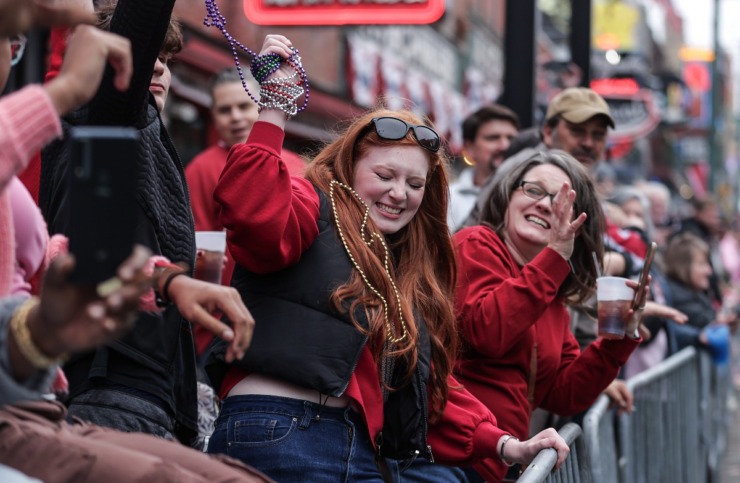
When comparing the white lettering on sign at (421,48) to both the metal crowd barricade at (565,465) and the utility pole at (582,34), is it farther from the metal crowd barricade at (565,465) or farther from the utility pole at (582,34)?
the metal crowd barricade at (565,465)

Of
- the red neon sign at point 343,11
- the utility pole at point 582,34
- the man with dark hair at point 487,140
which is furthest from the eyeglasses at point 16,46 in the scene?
the red neon sign at point 343,11

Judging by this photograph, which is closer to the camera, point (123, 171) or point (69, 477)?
point (123, 171)

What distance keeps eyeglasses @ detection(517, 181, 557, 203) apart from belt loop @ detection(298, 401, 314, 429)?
160 cm

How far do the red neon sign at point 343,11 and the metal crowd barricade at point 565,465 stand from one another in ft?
20.4

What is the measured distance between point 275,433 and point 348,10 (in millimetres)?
7721

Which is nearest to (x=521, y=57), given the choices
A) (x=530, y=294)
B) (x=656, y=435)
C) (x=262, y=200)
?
(x=656, y=435)

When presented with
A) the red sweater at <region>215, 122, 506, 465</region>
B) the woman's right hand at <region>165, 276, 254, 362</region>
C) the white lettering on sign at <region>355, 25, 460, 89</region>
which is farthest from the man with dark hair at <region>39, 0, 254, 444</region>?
the white lettering on sign at <region>355, 25, 460, 89</region>

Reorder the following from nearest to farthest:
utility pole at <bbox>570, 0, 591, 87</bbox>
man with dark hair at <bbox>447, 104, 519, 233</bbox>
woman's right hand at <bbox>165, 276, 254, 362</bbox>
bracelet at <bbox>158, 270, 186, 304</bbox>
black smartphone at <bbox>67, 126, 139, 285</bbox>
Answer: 1. black smartphone at <bbox>67, 126, 139, 285</bbox>
2. woman's right hand at <bbox>165, 276, 254, 362</bbox>
3. bracelet at <bbox>158, 270, 186, 304</bbox>
4. man with dark hair at <bbox>447, 104, 519, 233</bbox>
5. utility pole at <bbox>570, 0, 591, 87</bbox>

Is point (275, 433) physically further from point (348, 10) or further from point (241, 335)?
point (348, 10)

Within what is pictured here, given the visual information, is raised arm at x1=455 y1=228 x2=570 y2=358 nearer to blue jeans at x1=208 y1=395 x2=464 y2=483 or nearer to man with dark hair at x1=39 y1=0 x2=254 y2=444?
blue jeans at x1=208 y1=395 x2=464 y2=483

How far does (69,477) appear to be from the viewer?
6.82ft

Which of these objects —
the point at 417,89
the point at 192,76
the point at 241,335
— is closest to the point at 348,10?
the point at 192,76

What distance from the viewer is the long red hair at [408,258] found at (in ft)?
11.3

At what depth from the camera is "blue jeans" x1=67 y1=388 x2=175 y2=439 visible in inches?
123
